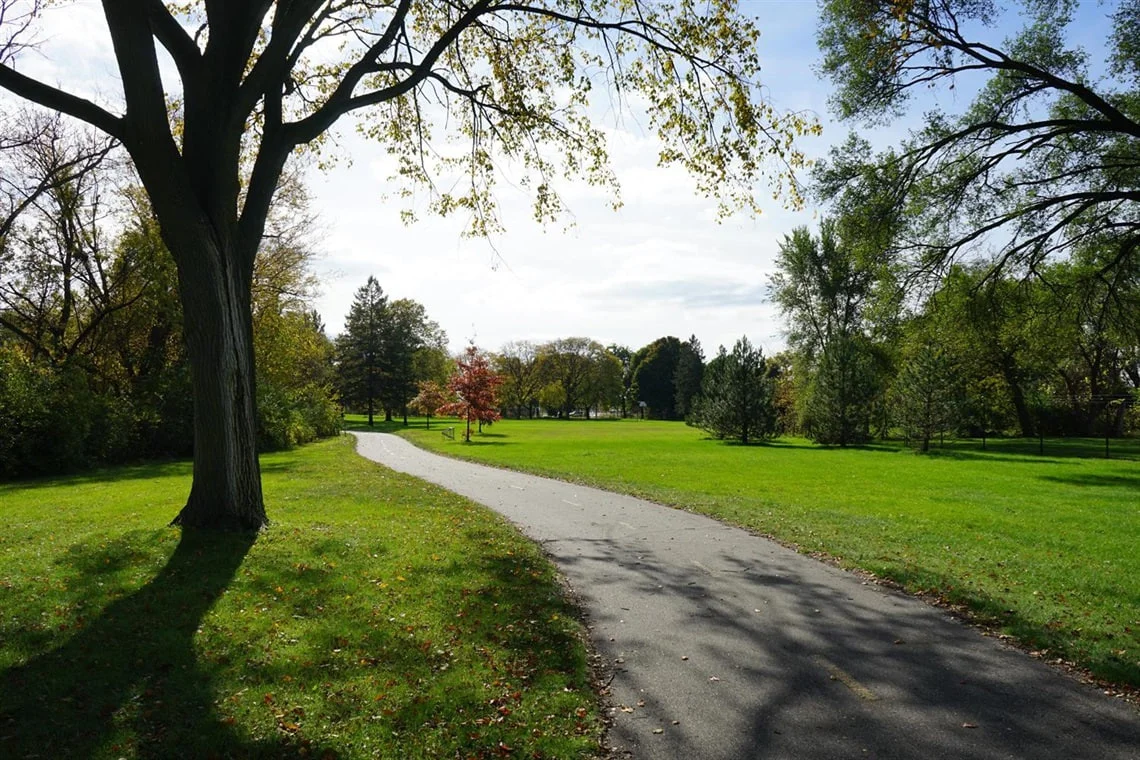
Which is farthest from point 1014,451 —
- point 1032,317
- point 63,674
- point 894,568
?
point 63,674

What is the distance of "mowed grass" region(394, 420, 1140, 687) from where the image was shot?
6.58m

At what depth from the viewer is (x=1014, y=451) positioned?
31.5 metres

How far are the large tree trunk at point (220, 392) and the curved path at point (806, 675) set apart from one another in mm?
4296

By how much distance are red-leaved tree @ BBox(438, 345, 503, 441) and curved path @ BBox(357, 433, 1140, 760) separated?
110 feet

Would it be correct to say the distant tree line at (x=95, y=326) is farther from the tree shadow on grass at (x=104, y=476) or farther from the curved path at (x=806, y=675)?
the curved path at (x=806, y=675)

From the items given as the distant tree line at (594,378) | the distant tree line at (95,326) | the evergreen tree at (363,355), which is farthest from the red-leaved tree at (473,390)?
the distant tree line at (594,378)

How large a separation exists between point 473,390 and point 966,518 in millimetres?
32429

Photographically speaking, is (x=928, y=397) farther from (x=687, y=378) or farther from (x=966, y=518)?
(x=687, y=378)

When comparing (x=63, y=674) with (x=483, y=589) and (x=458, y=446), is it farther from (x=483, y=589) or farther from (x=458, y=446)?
(x=458, y=446)

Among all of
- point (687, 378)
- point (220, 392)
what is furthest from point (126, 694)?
point (687, 378)

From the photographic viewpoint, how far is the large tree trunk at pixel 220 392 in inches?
320

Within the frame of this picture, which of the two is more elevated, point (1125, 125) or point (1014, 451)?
point (1125, 125)

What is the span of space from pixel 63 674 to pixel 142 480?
16.9 metres

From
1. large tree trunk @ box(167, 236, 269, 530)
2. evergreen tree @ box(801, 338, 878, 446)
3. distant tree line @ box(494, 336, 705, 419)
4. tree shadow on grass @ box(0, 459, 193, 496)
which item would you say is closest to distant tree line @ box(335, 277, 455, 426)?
distant tree line @ box(494, 336, 705, 419)
